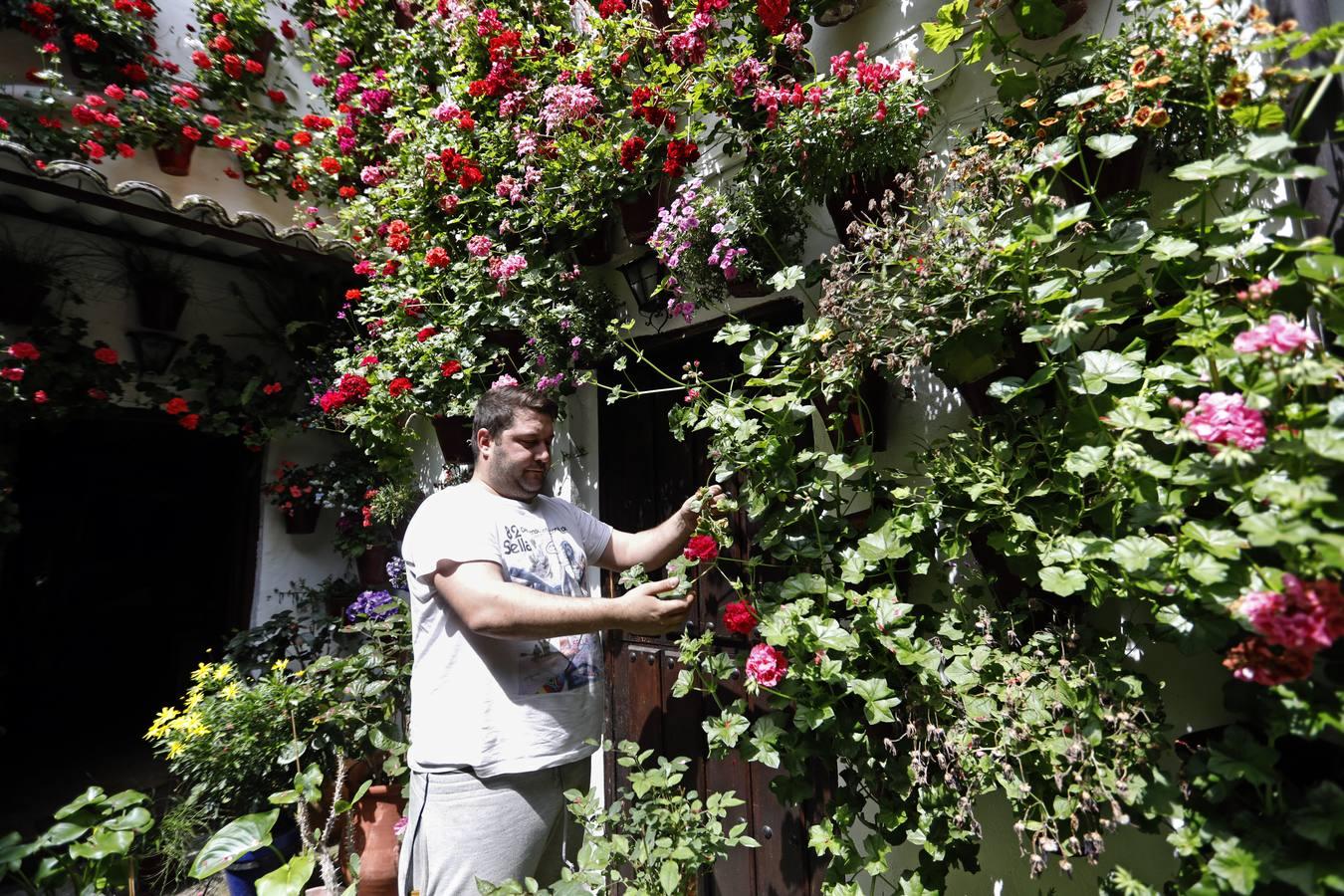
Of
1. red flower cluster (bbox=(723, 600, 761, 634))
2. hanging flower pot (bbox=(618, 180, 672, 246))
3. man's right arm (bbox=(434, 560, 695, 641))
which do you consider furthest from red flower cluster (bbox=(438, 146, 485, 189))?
red flower cluster (bbox=(723, 600, 761, 634))

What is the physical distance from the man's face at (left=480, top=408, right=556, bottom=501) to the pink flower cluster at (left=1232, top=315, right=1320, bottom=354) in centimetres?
170

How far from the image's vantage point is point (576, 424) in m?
2.85

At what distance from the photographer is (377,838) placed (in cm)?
270

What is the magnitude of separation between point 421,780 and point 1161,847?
6.34 ft

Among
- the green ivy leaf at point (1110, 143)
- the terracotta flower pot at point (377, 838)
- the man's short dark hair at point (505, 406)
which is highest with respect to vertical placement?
the green ivy leaf at point (1110, 143)

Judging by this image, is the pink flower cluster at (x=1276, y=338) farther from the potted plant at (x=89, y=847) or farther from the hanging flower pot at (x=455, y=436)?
the potted plant at (x=89, y=847)

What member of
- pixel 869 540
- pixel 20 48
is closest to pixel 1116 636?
pixel 869 540

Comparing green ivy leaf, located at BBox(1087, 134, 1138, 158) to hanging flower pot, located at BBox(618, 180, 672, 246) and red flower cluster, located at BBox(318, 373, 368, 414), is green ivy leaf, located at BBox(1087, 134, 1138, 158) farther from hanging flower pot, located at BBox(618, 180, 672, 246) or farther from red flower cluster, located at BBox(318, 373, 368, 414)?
red flower cluster, located at BBox(318, 373, 368, 414)

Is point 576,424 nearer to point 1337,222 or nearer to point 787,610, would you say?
point 787,610

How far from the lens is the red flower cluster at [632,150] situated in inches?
85.8

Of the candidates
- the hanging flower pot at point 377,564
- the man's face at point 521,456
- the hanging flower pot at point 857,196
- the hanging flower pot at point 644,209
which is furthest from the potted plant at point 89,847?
the hanging flower pot at point 857,196

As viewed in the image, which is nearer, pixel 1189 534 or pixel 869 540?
pixel 1189 534

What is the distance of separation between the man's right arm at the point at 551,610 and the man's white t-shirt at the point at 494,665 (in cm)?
12

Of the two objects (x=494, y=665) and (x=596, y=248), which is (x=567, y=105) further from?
(x=494, y=665)
